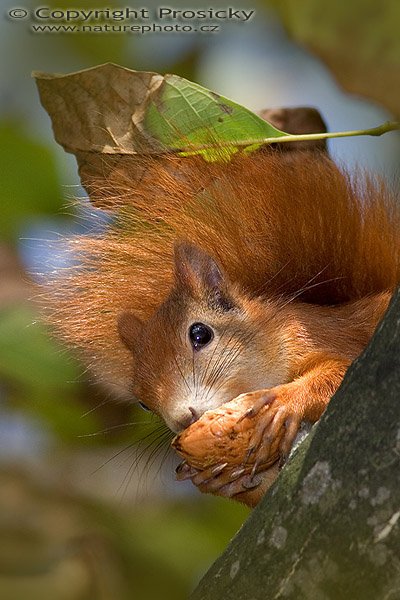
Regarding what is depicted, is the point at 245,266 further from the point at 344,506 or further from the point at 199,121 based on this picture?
the point at 344,506

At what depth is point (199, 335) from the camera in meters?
1.89

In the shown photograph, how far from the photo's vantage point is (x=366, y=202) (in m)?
1.87

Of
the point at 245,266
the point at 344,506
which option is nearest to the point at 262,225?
the point at 245,266

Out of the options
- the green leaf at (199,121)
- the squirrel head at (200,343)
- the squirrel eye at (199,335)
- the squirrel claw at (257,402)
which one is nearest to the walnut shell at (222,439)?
the squirrel claw at (257,402)

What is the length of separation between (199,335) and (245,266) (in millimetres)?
192

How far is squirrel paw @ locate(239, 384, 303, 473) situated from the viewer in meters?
1.49

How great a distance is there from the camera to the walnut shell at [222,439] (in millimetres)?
1486

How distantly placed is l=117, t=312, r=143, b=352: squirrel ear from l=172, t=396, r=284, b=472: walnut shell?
0.44 metres

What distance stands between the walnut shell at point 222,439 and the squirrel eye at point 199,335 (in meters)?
0.37

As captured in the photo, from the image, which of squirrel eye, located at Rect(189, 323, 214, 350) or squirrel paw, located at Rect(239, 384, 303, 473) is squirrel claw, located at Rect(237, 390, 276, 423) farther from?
squirrel eye, located at Rect(189, 323, 214, 350)

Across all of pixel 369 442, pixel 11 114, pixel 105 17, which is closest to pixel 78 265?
pixel 11 114

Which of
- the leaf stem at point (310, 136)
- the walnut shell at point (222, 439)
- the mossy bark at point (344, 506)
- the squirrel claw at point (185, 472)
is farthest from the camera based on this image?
the squirrel claw at point (185, 472)

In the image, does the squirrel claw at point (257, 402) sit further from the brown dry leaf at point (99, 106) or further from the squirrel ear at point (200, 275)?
the brown dry leaf at point (99, 106)

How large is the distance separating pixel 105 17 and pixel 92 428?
107 centimetres
